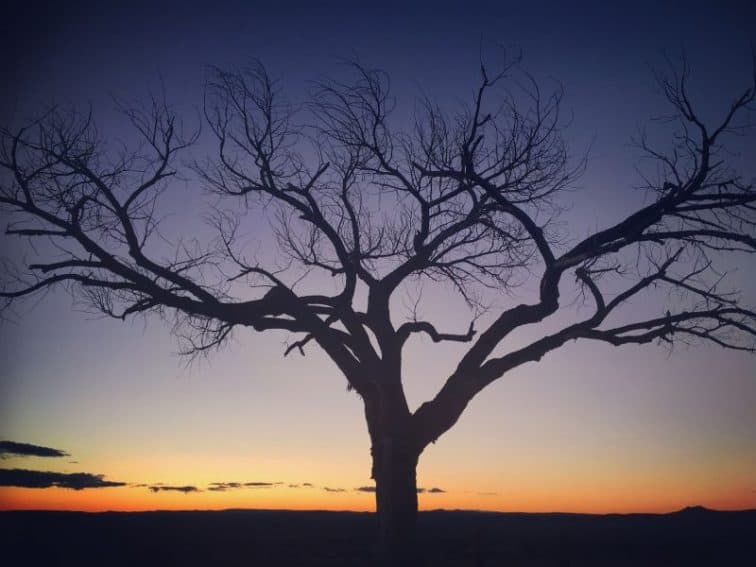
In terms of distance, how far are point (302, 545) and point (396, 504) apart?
8013 millimetres

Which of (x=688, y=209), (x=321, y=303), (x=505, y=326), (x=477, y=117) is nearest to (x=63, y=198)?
(x=321, y=303)

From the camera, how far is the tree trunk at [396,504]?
9961 millimetres

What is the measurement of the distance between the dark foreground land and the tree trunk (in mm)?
546

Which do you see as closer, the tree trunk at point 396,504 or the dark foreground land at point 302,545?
the tree trunk at point 396,504

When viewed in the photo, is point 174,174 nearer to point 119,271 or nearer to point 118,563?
point 119,271

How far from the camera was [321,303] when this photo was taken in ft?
36.7

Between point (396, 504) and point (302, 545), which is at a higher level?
point (396, 504)

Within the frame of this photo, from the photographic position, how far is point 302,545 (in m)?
17.1

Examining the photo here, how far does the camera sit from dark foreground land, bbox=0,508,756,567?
1395cm

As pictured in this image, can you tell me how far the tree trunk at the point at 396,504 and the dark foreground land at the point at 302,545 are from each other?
0.55m

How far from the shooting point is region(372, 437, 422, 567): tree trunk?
9961 millimetres

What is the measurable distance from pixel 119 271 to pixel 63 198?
143 centimetres

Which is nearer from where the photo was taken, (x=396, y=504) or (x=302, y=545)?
(x=396, y=504)

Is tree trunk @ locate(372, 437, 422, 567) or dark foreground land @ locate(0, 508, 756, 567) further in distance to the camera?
dark foreground land @ locate(0, 508, 756, 567)
